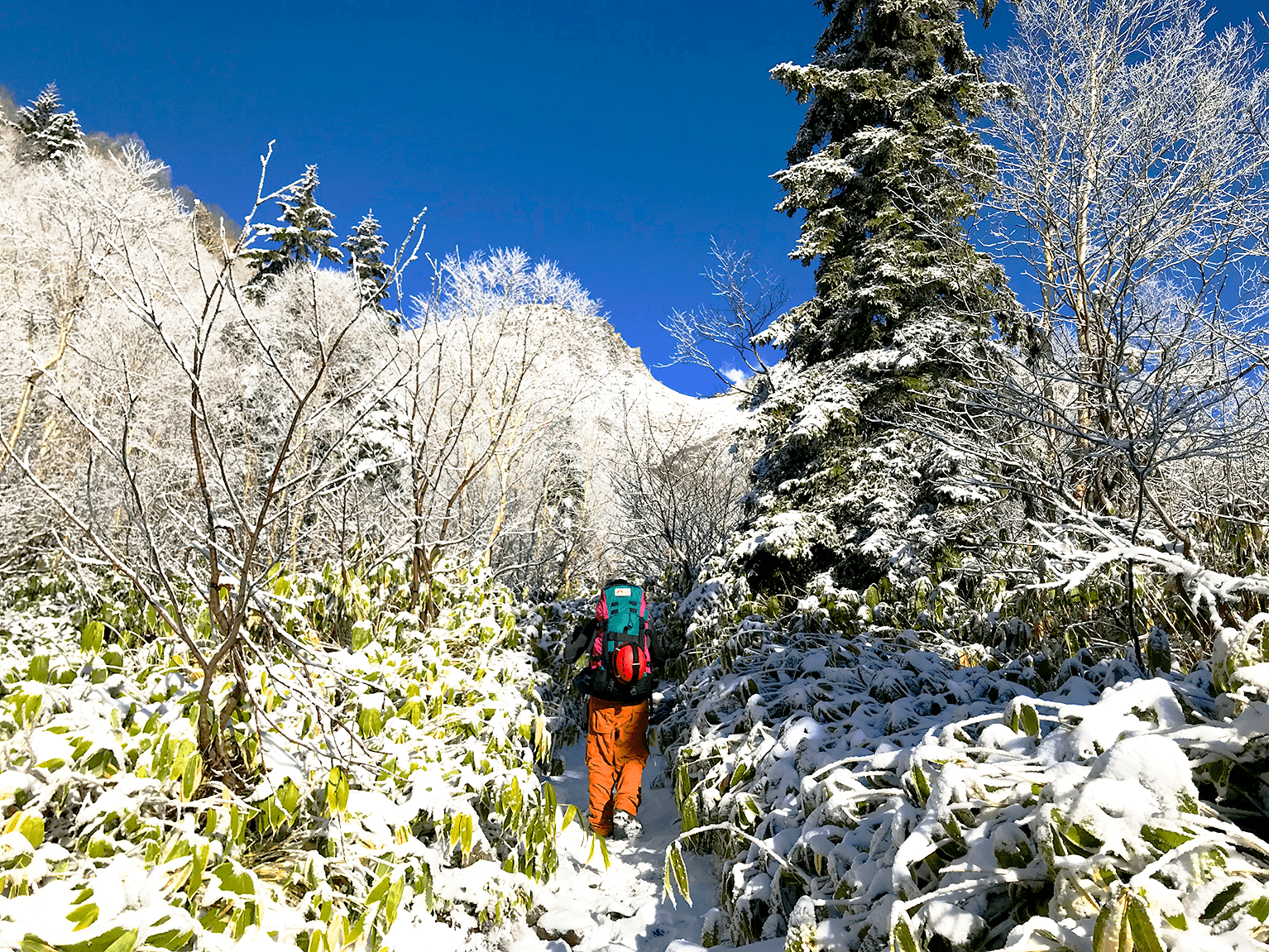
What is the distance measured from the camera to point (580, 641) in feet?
14.9

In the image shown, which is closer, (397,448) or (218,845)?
(218,845)

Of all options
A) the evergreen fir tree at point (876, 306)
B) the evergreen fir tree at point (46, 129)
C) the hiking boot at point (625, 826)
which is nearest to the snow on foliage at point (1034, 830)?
the hiking boot at point (625, 826)

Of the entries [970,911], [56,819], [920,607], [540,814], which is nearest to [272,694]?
[56,819]

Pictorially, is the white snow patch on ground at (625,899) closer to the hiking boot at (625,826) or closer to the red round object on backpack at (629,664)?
the hiking boot at (625,826)

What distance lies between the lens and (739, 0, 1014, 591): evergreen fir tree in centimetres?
656

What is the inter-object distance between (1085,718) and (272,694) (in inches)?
119

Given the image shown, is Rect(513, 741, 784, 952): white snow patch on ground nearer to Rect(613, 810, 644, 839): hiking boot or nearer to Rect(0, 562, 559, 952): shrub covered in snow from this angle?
Rect(613, 810, 644, 839): hiking boot

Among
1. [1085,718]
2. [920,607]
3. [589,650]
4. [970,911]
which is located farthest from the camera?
[920,607]

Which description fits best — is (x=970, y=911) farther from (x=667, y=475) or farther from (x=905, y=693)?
(x=667, y=475)

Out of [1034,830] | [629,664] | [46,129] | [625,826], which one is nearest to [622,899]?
[625,826]

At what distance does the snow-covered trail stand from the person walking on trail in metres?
0.18

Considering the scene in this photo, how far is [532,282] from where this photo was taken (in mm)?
10109

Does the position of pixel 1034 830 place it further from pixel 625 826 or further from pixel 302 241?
pixel 302 241

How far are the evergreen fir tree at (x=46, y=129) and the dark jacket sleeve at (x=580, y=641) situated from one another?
102 ft
